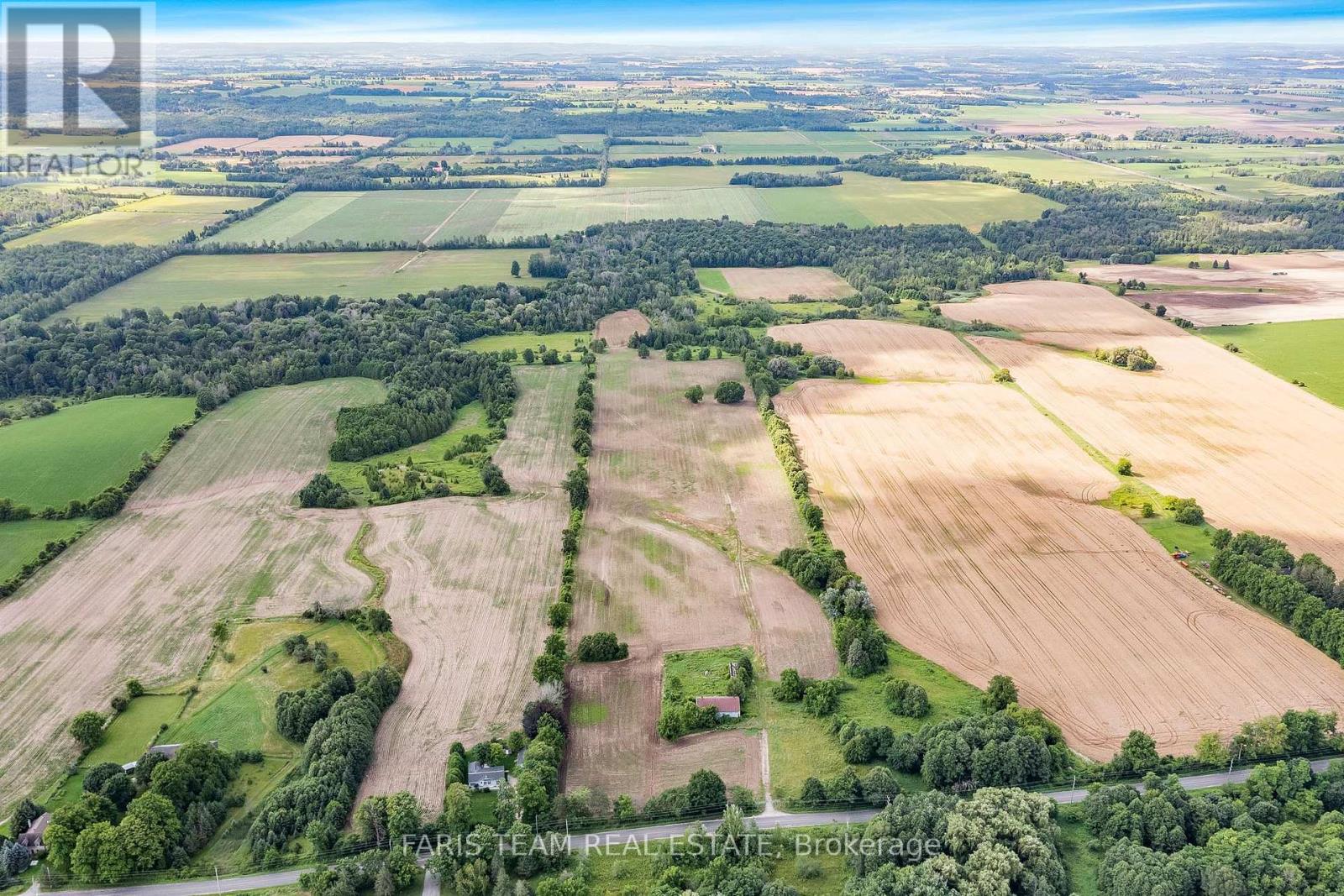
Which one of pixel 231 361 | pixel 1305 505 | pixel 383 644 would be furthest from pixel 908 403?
pixel 231 361

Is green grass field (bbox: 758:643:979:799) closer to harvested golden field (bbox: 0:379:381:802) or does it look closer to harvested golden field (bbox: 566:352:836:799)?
harvested golden field (bbox: 566:352:836:799)

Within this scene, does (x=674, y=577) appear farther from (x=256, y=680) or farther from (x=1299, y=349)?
(x=1299, y=349)

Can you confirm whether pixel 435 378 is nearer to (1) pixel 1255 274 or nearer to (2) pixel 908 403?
(2) pixel 908 403

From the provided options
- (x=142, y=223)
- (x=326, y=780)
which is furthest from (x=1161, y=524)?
(x=142, y=223)

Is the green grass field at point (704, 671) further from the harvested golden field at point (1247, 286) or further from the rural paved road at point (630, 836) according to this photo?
the harvested golden field at point (1247, 286)

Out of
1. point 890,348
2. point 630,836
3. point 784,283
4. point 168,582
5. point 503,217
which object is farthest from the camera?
point 503,217

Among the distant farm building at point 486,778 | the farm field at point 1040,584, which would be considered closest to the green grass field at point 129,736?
the distant farm building at point 486,778

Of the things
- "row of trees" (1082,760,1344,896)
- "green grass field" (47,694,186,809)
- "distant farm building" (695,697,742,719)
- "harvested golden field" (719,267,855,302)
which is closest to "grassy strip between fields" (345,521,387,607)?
"green grass field" (47,694,186,809)
